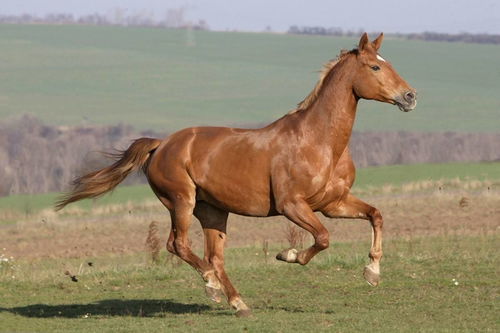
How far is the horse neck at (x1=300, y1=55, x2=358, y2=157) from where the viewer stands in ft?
35.1

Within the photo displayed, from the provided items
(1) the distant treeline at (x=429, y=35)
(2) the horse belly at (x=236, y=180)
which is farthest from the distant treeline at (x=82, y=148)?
(1) the distant treeline at (x=429, y=35)

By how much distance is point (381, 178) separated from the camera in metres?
40.0

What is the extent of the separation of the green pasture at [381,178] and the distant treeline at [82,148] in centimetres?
307

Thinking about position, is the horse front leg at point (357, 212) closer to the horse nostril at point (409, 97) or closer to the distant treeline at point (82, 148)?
the horse nostril at point (409, 97)

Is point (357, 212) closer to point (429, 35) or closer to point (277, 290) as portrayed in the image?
point (277, 290)

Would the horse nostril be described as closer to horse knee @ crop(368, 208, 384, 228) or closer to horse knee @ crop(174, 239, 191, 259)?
horse knee @ crop(368, 208, 384, 228)

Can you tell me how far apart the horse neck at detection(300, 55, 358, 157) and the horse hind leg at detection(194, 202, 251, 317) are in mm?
1531

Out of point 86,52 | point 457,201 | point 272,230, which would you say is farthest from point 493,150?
point 86,52

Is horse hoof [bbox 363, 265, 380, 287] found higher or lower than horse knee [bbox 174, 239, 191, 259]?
higher

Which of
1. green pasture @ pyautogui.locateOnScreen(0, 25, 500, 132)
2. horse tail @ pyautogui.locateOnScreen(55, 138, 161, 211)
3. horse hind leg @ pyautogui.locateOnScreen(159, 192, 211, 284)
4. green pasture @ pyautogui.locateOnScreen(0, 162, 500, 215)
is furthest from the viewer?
green pasture @ pyautogui.locateOnScreen(0, 25, 500, 132)

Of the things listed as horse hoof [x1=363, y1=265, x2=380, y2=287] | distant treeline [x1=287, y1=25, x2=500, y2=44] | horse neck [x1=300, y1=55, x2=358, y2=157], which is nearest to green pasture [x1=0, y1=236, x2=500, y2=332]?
horse hoof [x1=363, y1=265, x2=380, y2=287]

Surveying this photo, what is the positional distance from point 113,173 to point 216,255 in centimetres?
159

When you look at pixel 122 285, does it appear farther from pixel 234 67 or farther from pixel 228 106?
pixel 234 67

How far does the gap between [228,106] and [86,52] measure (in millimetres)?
28784
